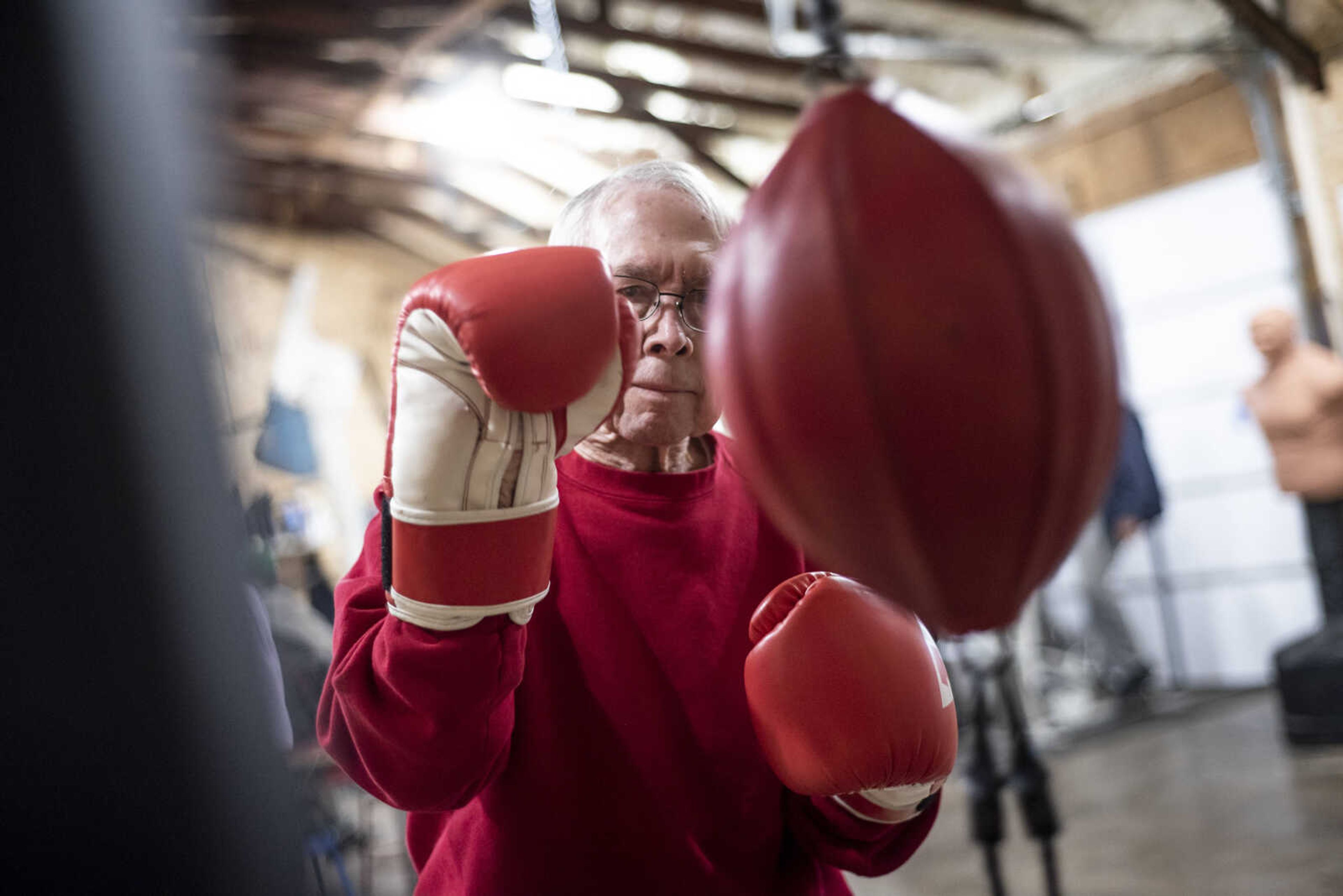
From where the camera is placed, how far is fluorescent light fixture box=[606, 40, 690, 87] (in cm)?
652

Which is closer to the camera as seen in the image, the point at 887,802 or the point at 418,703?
the point at 418,703

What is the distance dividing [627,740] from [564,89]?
19.3 ft

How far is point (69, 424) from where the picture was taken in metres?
0.24

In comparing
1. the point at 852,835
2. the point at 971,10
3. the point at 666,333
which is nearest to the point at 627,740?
the point at 852,835

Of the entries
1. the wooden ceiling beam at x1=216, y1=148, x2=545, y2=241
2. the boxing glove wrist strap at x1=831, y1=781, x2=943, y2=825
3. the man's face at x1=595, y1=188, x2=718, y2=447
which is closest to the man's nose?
the man's face at x1=595, y1=188, x2=718, y2=447

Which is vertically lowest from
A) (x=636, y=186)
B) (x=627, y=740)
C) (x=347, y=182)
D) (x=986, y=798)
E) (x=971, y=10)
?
(x=986, y=798)

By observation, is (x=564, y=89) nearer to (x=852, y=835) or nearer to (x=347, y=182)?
(x=347, y=182)

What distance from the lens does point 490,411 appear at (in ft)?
1.99

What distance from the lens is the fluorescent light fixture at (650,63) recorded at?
6.52m

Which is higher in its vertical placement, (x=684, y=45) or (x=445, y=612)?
(x=684, y=45)

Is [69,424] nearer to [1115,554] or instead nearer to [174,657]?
[174,657]

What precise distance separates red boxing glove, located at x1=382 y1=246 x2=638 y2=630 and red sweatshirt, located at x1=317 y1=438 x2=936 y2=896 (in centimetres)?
12

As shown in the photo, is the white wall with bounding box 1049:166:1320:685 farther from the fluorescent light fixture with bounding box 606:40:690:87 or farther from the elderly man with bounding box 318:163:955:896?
the elderly man with bounding box 318:163:955:896

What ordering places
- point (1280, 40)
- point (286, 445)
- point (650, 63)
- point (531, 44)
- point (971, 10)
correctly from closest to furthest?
point (286, 445) < point (1280, 40) < point (971, 10) < point (531, 44) < point (650, 63)
